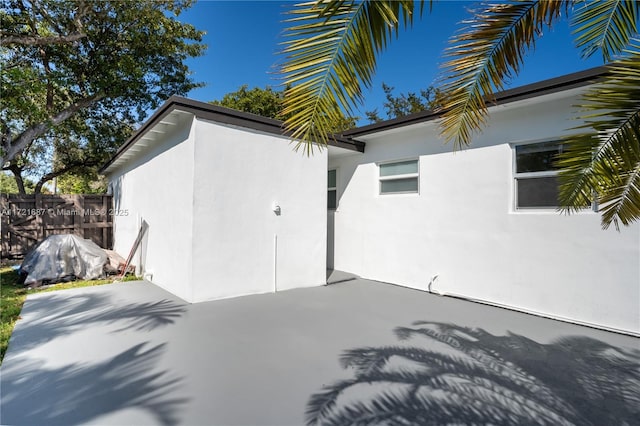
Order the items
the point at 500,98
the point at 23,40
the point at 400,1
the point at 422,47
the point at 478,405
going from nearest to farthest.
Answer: the point at 400,1 < the point at 478,405 < the point at 500,98 < the point at 422,47 < the point at 23,40

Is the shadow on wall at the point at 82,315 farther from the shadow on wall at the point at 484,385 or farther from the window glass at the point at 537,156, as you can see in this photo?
the window glass at the point at 537,156

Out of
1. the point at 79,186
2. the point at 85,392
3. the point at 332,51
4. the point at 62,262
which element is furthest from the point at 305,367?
the point at 79,186

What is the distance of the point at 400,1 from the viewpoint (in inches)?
82.2

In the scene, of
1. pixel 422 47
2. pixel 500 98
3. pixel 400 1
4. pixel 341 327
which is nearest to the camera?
pixel 400 1

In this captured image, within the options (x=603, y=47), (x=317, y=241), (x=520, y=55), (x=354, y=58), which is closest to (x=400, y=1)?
(x=354, y=58)

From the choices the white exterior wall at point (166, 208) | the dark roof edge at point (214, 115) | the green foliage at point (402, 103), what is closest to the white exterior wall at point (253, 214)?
the dark roof edge at point (214, 115)

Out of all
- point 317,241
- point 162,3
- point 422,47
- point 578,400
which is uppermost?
point 162,3

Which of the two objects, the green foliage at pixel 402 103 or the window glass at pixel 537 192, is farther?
the green foliage at pixel 402 103

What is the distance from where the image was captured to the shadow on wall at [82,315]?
439 centimetres

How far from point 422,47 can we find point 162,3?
10.9 meters

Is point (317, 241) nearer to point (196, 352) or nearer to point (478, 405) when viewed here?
point (196, 352)

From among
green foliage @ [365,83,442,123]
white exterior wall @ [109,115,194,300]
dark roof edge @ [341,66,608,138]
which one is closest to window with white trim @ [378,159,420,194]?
dark roof edge @ [341,66,608,138]

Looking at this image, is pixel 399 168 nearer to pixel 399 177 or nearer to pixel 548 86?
pixel 399 177

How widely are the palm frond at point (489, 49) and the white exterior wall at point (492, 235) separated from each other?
9.72 ft
